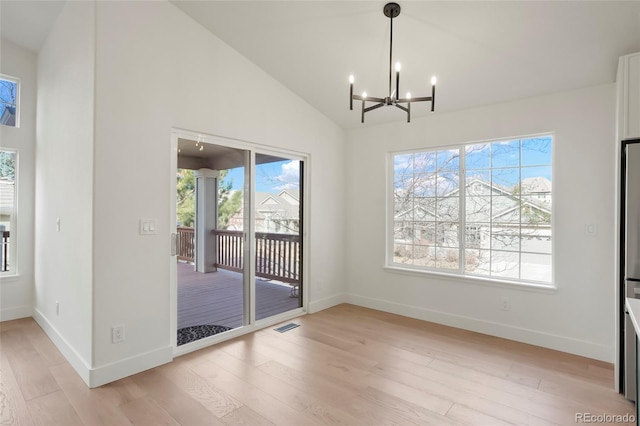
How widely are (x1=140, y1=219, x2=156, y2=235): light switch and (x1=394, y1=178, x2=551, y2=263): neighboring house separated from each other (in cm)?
299

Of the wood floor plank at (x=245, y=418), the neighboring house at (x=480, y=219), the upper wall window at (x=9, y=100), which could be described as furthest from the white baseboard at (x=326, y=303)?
the upper wall window at (x=9, y=100)

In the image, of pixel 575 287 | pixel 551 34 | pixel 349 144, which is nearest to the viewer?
pixel 551 34

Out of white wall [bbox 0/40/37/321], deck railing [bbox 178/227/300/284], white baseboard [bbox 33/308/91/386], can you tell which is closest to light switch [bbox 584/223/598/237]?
deck railing [bbox 178/227/300/284]

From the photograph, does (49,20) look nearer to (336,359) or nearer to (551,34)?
(336,359)

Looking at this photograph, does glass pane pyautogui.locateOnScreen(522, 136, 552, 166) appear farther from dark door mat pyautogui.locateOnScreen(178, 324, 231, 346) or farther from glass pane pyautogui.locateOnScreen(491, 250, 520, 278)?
dark door mat pyautogui.locateOnScreen(178, 324, 231, 346)

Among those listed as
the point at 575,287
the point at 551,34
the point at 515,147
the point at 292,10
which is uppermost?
the point at 292,10

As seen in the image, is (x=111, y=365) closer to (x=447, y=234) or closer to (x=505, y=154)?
(x=447, y=234)

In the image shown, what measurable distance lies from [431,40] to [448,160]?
1566 millimetres

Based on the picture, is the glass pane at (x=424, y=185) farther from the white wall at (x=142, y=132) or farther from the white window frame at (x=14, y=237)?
the white window frame at (x=14, y=237)

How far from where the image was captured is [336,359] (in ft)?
9.89

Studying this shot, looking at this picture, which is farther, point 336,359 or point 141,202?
point 336,359

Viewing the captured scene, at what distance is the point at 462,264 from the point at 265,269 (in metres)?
2.35

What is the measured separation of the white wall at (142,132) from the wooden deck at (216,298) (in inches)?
11.7

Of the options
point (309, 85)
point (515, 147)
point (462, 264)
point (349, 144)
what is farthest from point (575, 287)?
point (309, 85)
